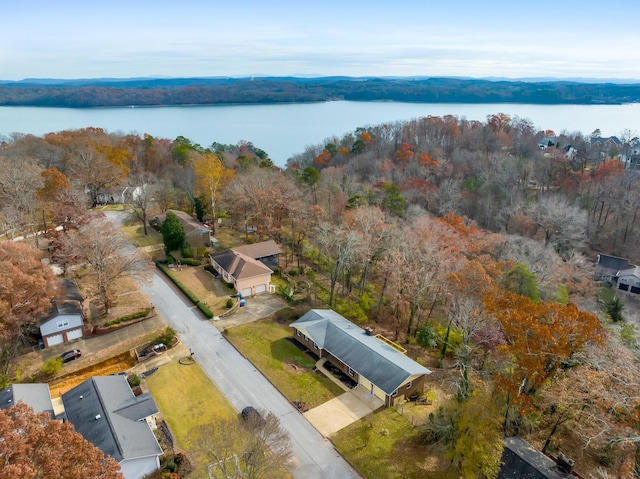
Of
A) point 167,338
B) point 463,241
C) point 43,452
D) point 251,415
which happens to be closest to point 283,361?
point 251,415

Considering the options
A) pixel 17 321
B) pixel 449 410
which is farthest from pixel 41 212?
pixel 449 410

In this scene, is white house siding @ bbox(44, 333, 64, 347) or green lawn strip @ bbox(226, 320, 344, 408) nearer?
green lawn strip @ bbox(226, 320, 344, 408)

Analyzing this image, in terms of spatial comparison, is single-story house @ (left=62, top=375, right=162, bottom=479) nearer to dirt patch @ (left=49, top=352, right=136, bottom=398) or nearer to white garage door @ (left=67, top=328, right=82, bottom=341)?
dirt patch @ (left=49, top=352, right=136, bottom=398)

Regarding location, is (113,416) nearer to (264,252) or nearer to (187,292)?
(187,292)

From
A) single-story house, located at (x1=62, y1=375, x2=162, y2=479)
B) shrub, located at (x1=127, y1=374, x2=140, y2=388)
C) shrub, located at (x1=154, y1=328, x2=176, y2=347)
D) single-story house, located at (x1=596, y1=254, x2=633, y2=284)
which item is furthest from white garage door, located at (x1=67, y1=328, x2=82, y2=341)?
Answer: single-story house, located at (x1=596, y1=254, x2=633, y2=284)

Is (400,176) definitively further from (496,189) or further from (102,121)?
(102,121)

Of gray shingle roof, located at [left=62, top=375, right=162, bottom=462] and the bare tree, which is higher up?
the bare tree
